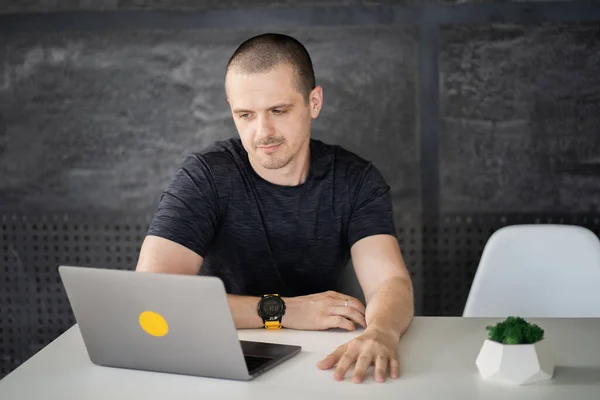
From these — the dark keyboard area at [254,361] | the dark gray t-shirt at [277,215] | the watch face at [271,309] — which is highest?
the dark gray t-shirt at [277,215]

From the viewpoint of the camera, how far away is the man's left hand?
5.91 ft

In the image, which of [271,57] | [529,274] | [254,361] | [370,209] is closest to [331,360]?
[254,361]

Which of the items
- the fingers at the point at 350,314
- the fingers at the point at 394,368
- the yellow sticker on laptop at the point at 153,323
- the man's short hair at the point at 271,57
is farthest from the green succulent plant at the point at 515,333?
the man's short hair at the point at 271,57

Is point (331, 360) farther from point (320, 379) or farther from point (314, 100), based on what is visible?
point (314, 100)

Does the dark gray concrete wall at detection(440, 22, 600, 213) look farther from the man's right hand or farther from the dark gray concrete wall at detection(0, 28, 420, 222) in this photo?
the man's right hand

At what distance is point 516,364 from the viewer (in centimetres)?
176

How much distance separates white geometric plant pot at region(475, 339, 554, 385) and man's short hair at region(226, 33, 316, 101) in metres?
1.03

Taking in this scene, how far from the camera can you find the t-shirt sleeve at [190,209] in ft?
7.84

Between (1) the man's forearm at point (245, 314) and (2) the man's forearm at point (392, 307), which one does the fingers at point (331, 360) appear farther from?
(1) the man's forearm at point (245, 314)

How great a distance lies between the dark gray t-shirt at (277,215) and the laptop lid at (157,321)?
2.21 feet

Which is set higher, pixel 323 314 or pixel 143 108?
pixel 143 108

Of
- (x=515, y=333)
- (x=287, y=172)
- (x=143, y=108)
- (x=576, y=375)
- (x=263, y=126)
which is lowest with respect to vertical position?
(x=576, y=375)

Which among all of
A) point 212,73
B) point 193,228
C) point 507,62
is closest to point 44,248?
point 212,73

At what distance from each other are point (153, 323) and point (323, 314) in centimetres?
52
